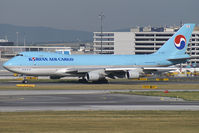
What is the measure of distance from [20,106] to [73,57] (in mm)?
38691

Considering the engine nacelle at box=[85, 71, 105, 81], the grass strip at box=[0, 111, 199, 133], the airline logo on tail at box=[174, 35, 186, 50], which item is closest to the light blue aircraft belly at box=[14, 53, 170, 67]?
the engine nacelle at box=[85, 71, 105, 81]

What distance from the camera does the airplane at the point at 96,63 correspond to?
250 feet

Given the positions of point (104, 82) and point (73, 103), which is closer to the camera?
point (73, 103)

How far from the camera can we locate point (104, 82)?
8125 cm

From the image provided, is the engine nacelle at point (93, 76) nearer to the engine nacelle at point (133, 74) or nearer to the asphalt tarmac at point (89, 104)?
the engine nacelle at point (133, 74)

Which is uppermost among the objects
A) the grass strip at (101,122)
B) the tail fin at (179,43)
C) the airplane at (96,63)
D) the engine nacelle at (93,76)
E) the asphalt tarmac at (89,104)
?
the tail fin at (179,43)

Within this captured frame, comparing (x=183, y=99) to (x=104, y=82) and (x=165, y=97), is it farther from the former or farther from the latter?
(x=104, y=82)

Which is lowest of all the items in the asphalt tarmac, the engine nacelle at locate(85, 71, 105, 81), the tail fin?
the asphalt tarmac

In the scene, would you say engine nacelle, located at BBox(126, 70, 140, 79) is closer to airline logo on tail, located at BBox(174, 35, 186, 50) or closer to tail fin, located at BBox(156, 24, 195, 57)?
tail fin, located at BBox(156, 24, 195, 57)

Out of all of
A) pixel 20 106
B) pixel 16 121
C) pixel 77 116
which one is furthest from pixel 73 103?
pixel 16 121

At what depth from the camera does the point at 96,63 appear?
3179 inches

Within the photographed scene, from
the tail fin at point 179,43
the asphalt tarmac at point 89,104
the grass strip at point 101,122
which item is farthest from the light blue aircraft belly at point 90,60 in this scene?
the grass strip at point 101,122

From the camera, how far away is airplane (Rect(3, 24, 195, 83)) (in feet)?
250

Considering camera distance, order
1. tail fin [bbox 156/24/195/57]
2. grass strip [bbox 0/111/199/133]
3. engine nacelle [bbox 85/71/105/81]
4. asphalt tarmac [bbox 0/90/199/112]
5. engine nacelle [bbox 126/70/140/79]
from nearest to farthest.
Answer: grass strip [bbox 0/111/199/133] < asphalt tarmac [bbox 0/90/199/112] < engine nacelle [bbox 85/71/105/81] < engine nacelle [bbox 126/70/140/79] < tail fin [bbox 156/24/195/57]
